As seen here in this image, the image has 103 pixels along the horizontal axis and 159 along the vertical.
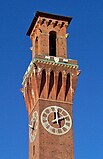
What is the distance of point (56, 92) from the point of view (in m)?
40.5

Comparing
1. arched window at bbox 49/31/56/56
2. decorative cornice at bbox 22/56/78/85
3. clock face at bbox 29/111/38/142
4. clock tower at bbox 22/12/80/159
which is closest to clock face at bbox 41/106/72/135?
clock tower at bbox 22/12/80/159

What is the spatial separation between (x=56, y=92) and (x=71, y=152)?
5.02 m

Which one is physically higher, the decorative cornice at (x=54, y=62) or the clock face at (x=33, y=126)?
the decorative cornice at (x=54, y=62)

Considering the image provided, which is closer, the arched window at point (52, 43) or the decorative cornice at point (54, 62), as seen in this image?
the decorative cornice at point (54, 62)

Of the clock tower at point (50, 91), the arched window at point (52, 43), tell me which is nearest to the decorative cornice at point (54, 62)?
the clock tower at point (50, 91)

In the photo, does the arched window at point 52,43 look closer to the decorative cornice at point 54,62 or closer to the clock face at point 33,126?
the decorative cornice at point 54,62

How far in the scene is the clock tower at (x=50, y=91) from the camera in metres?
38.5

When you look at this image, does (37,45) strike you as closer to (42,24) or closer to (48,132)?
(42,24)

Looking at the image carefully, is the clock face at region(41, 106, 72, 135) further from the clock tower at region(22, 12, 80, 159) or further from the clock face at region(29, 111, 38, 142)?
the clock face at region(29, 111, 38, 142)

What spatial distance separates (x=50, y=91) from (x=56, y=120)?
260cm

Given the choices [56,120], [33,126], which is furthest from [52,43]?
[56,120]

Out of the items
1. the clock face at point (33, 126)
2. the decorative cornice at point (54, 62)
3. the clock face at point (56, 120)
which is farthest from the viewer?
the decorative cornice at point (54, 62)

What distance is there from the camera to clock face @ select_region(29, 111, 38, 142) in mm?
39812

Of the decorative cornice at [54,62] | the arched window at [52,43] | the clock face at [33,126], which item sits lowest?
the clock face at [33,126]
